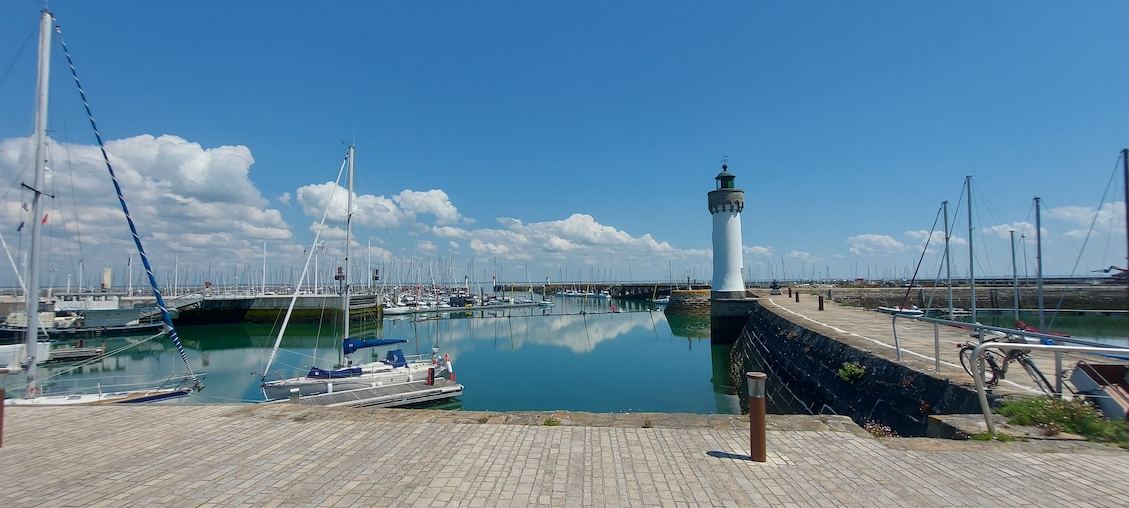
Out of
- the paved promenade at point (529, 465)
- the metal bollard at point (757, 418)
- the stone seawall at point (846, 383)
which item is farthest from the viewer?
the stone seawall at point (846, 383)

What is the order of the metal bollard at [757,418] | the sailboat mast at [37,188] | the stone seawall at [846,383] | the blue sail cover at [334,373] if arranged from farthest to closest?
the blue sail cover at [334,373]
the sailboat mast at [37,188]
the stone seawall at [846,383]
the metal bollard at [757,418]

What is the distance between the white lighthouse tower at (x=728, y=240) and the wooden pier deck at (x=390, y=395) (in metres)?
18.4

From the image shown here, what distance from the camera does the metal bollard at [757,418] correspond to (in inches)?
186

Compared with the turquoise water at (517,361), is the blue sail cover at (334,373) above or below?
above

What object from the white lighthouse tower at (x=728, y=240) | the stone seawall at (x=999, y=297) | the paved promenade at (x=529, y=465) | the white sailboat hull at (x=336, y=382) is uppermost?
the white lighthouse tower at (x=728, y=240)

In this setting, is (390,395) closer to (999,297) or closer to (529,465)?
(529,465)

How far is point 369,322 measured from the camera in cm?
5162

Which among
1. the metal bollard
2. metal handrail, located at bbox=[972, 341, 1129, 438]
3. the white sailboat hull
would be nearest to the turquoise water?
the white sailboat hull

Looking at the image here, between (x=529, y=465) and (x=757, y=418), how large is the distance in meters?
2.36

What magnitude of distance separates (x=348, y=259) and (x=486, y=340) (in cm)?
1967

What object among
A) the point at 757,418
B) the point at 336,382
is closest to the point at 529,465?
the point at 757,418

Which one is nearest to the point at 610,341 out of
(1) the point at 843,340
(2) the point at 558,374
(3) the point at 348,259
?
(2) the point at 558,374

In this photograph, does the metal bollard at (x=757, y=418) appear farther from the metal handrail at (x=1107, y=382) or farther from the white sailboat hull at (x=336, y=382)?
the white sailboat hull at (x=336, y=382)

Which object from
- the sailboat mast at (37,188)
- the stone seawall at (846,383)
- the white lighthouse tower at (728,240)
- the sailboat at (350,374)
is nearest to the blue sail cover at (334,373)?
the sailboat at (350,374)
